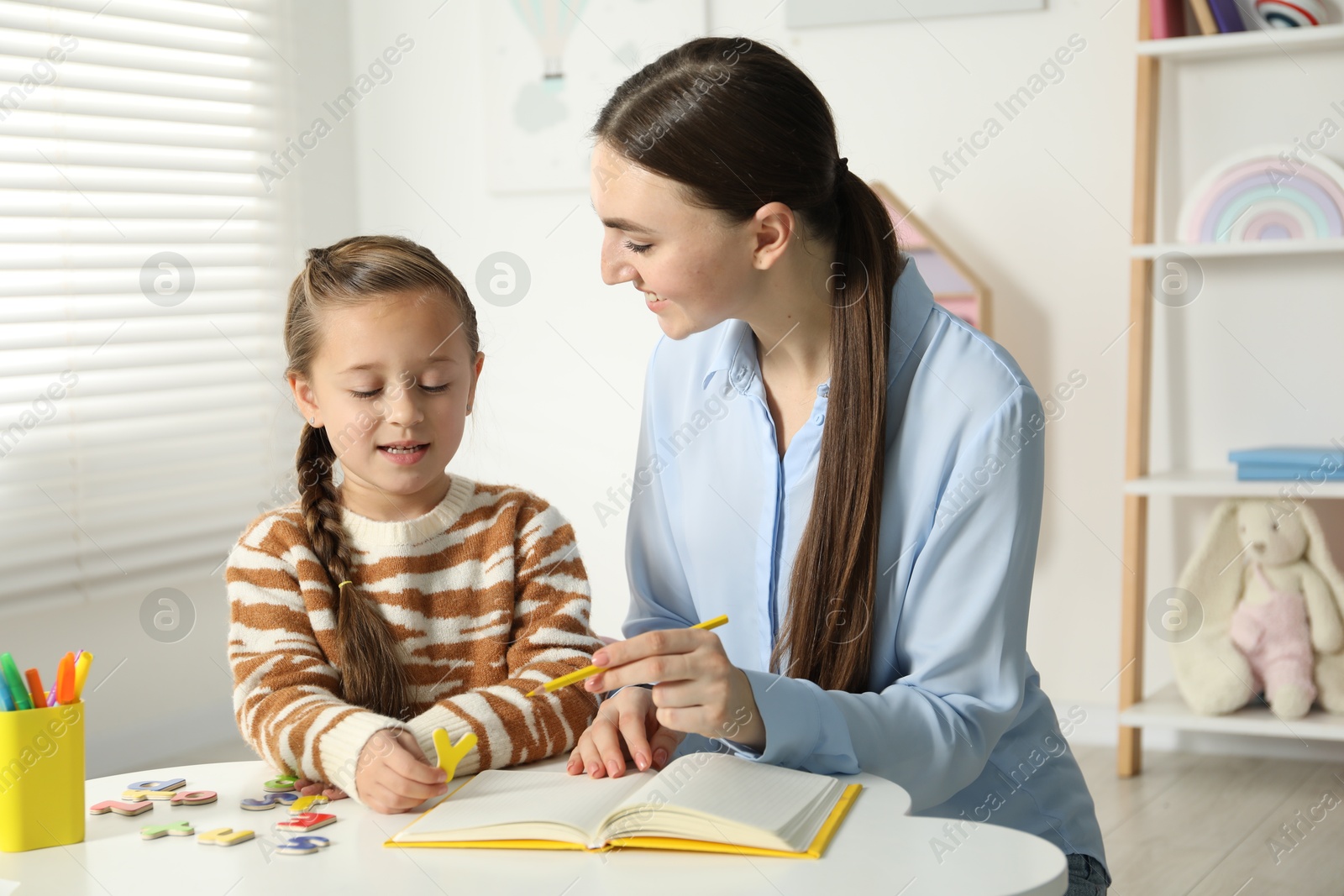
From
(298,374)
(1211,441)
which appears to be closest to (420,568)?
(298,374)

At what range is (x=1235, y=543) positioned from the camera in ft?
8.87

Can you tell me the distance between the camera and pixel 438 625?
1.22m

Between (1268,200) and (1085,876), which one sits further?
(1268,200)

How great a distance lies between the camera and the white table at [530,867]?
32.3 inches

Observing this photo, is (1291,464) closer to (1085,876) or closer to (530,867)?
(1085,876)

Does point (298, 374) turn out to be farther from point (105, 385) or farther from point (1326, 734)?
point (1326, 734)

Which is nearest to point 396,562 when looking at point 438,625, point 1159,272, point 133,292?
point 438,625

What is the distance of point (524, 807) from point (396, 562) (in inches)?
13.3

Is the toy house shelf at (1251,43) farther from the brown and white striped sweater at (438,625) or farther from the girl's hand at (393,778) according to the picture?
the girl's hand at (393,778)

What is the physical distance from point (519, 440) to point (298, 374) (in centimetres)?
224

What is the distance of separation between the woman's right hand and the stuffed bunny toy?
73.8 inches

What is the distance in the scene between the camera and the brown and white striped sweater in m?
1.10

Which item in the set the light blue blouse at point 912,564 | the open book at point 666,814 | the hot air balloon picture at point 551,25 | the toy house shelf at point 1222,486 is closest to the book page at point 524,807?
the open book at point 666,814

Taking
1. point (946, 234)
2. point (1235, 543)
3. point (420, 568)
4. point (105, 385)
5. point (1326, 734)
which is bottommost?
point (1326, 734)
